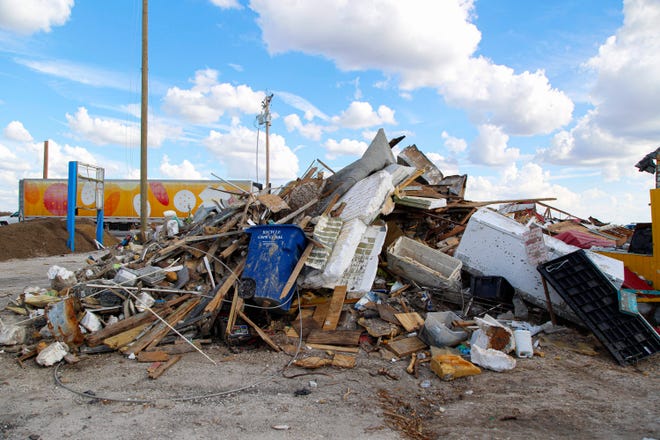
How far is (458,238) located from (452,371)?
4.10 meters

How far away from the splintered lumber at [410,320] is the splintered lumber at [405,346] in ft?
0.74

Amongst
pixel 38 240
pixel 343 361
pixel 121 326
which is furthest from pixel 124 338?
pixel 38 240

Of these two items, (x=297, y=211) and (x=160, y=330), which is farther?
(x=297, y=211)

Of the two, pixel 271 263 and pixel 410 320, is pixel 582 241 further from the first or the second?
pixel 271 263

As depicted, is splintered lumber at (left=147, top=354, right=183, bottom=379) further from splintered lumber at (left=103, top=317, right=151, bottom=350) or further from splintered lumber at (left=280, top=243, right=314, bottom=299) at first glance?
splintered lumber at (left=280, top=243, right=314, bottom=299)

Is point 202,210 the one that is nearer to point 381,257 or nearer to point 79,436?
point 381,257

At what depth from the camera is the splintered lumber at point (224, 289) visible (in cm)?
548

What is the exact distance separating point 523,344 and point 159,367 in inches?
Result: 163

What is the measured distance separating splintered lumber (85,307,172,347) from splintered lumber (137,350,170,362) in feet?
2.03

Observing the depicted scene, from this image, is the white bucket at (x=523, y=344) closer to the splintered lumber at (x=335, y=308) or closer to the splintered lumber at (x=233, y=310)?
the splintered lumber at (x=335, y=308)

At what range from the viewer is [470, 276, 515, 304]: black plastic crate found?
6200 millimetres

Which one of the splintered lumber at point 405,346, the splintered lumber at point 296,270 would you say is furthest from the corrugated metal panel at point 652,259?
the splintered lumber at point 296,270

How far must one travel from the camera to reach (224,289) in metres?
5.75

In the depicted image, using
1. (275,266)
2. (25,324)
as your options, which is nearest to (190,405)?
(275,266)
